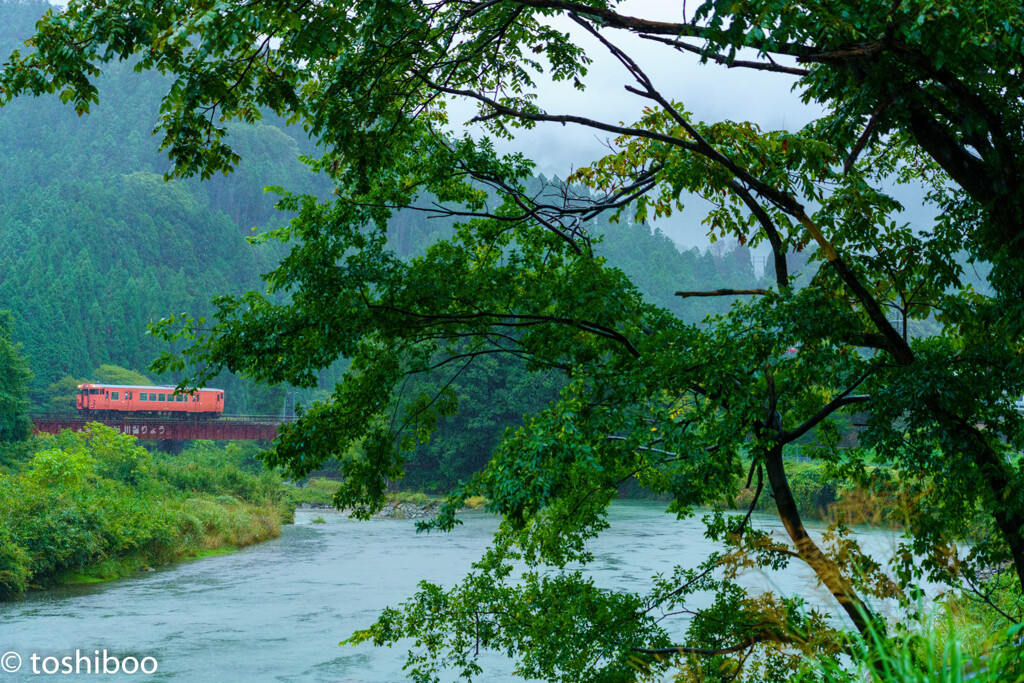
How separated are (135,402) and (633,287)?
3967 centimetres

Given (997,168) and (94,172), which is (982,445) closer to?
(997,168)

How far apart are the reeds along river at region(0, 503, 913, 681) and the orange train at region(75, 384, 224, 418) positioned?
16247 millimetres

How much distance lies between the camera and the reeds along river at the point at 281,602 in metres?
13.8

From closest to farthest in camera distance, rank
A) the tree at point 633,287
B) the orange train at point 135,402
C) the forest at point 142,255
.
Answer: the tree at point 633,287
the orange train at point 135,402
the forest at point 142,255

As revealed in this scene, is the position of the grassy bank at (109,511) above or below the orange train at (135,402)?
below

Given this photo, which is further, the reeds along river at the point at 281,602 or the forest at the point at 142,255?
the forest at the point at 142,255

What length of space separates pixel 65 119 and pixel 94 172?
15342 millimetres

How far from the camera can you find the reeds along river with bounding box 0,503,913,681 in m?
13.8

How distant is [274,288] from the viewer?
6465 mm

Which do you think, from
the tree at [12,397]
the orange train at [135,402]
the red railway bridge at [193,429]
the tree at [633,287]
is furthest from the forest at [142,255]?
the tree at [633,287]

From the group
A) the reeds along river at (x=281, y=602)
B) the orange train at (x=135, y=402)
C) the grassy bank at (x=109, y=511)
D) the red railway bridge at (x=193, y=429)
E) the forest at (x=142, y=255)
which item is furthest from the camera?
the forest at (x=142, y=255)

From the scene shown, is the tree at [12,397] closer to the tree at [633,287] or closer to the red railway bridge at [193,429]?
the red railway bridge at [193,429]

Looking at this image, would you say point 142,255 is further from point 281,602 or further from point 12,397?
point 281,602

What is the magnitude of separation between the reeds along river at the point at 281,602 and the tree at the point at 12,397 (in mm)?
10510
